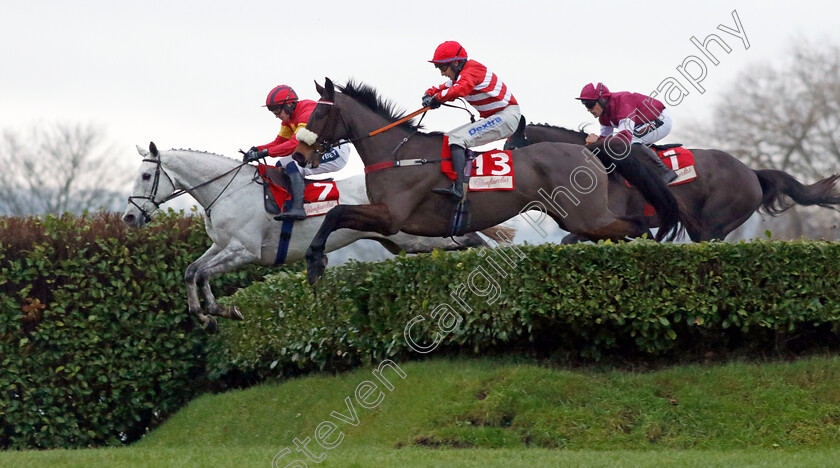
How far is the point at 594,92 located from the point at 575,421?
4.14 meters

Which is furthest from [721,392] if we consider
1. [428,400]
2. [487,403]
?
[428,400]

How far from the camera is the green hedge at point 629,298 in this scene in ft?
24.3

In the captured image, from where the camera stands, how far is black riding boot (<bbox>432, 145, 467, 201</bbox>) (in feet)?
27.0

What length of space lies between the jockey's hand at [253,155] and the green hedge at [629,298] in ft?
6.31

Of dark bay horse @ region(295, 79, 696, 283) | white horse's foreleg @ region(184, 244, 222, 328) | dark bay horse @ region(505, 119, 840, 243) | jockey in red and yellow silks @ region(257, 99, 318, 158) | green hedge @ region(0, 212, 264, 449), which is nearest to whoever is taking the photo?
dark bay horse @ region(295, 79, 696, 283)

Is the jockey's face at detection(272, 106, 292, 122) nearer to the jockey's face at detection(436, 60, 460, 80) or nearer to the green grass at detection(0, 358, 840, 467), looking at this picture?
the jockey's face at detection(436, 60, 460, 80)

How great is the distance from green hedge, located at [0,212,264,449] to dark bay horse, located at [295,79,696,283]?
3.16 metres

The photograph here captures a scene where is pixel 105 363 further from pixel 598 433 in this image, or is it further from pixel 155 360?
pixel 598 433

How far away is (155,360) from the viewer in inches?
424

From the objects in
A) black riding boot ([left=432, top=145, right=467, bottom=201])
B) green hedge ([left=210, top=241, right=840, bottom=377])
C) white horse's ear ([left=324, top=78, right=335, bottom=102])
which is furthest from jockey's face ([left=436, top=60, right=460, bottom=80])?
green hedge ([left=210, top=241, right=840, bottom=377])

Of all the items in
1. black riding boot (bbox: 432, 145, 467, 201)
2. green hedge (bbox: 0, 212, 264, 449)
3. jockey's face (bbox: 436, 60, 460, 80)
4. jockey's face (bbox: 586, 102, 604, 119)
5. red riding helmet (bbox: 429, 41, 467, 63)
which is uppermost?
red riding helmet (bbox: 429, 41, 467, 63)

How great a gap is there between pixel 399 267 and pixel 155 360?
12.0 feet

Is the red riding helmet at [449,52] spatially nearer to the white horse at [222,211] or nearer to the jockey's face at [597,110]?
the white horse at [222,211]

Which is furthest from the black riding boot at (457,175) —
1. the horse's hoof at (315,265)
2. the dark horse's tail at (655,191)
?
the dark horse's tail at (655,191)
